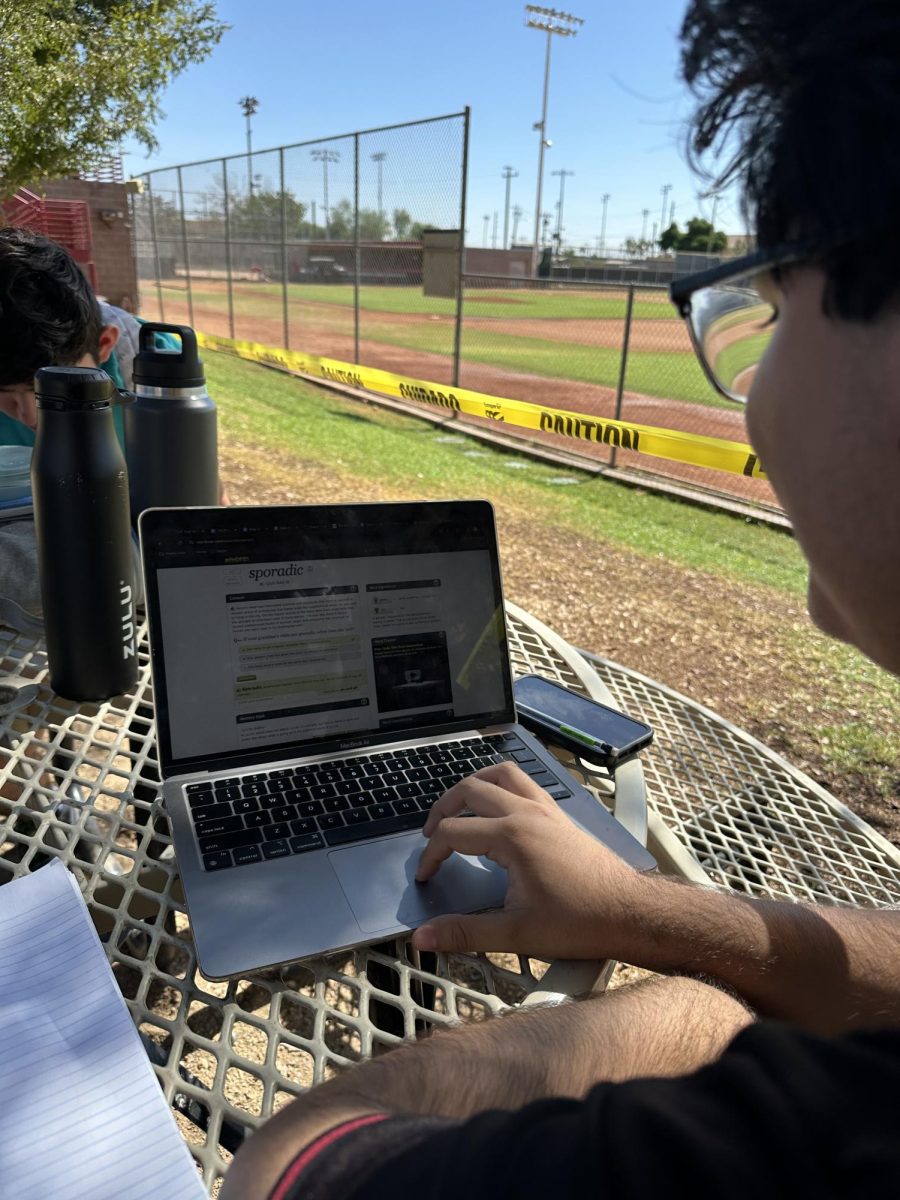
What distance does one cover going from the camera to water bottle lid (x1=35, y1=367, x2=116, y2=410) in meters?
→ 1.24

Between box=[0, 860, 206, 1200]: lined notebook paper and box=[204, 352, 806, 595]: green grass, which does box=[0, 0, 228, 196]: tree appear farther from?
box=[0, 860, 206, 1200]: lined notebook paper

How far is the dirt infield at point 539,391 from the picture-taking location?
9.20m

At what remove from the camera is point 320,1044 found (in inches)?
35.5

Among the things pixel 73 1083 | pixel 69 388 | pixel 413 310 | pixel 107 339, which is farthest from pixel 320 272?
pixel 73 1083

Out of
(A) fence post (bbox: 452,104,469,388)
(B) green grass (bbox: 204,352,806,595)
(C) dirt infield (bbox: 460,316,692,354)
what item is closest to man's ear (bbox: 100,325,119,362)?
(B) green grass (bbox: 204,352,806,595)

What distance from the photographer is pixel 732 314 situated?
2.87ft

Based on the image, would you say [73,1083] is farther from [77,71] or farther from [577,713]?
[77,71]

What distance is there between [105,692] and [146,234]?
73.9 ft

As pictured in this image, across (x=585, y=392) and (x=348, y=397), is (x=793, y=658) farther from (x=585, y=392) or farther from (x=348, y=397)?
(x=585, y=392)

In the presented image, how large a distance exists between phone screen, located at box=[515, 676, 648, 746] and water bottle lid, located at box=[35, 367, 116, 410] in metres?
0.87

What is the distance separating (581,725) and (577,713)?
39mm

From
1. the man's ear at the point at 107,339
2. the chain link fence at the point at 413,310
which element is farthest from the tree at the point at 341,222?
the man's ear at the point at 107,339

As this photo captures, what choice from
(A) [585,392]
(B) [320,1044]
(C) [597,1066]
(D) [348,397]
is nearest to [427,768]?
(B) [320,1044]

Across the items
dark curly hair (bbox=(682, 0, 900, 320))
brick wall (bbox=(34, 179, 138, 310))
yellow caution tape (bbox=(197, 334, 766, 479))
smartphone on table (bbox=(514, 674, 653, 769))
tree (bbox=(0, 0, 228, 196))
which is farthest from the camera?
brick wall (bbox=(34, 179, 138, 310))
